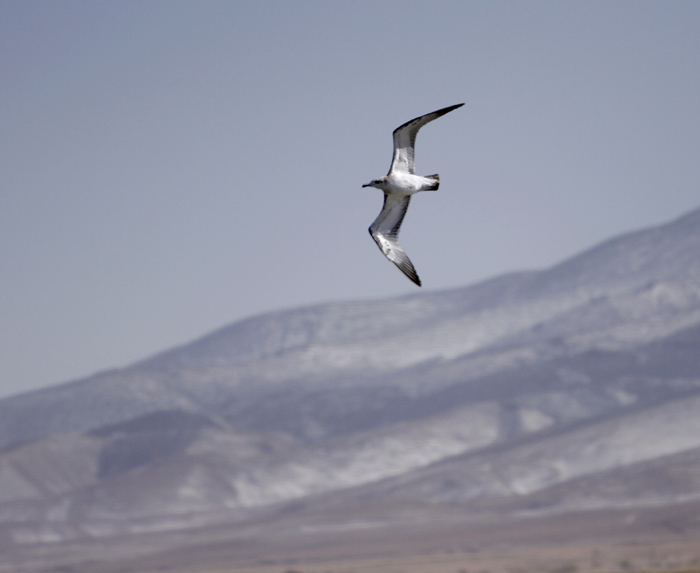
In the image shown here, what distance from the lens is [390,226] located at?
2592 centimetres

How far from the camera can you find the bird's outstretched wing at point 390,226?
25391 mm

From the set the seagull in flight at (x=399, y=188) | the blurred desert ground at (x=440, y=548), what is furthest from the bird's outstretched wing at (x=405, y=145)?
the blurred desert ground at (x=440, y=548)

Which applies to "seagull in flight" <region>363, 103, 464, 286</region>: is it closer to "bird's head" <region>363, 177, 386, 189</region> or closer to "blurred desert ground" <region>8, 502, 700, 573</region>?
"bird's head" <region>363, 177, 386, 189</region>

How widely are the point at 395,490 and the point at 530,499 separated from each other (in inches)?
804

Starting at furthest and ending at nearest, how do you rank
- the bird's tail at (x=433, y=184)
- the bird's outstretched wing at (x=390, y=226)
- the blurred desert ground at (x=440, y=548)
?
the blurred desert ground at (x=440, y=548) < the bird's outstretched wing at (x=390, y=226) < the bird's tail at (x=433, y=184)

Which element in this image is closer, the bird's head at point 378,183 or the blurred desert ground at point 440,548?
the bird's head at point 378,183

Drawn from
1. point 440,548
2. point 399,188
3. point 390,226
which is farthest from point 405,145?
point 440,548

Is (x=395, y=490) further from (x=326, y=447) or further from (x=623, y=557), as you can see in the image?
(x=623, y=557)

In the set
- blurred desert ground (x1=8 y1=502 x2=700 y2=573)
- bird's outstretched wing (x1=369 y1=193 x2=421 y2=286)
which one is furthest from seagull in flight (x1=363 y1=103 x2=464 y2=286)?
blurred desert ground (x1=8 y1=502 x2=700 y2=573)

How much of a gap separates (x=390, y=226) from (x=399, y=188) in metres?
1.25

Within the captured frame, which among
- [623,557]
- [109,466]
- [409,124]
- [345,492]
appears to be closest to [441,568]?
[623,557]

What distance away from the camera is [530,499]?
5679 inches

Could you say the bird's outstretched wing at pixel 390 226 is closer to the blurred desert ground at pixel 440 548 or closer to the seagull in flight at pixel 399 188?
the seagull in flight at pixel 399 188

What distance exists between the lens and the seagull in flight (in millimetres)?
24484
